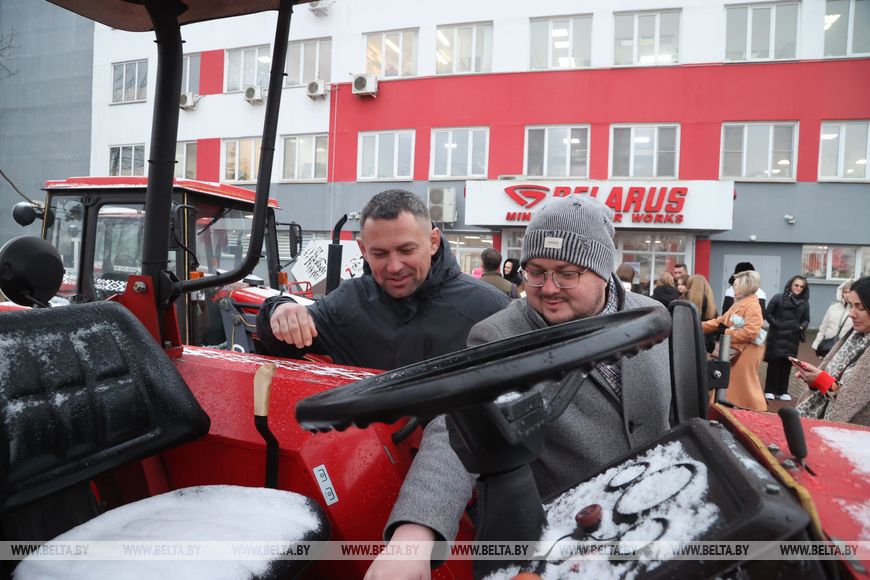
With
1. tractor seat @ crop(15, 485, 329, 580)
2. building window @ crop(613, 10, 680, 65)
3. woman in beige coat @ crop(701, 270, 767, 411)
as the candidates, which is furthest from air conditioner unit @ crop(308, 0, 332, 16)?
tractor seat @ crop(15, 485, 329, 580)

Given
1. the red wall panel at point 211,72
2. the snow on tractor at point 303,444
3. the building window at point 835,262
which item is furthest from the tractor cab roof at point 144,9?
the red wall panel at point 211,72

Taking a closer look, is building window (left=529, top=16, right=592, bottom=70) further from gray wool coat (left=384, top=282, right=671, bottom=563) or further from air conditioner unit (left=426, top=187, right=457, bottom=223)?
gray wool coat (left=384, top=282, right=671, bottom=563)

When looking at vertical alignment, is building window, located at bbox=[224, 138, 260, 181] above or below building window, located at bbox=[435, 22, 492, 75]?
below

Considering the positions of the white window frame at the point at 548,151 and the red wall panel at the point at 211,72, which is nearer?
the white window frame at the point at 548,151

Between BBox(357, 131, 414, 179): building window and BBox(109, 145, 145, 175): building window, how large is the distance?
6398 millimetres

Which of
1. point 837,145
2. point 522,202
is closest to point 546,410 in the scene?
point 522,202

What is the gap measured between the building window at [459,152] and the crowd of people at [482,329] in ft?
41.1

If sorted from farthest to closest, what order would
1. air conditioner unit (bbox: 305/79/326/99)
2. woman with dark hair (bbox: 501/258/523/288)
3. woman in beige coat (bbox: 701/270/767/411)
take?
air conditioner unit (bbox: 305/79/326/99), woman with dark hair (bbox: 501/258/523/288), woman in beige coat (bbox: 701/270/767/411)

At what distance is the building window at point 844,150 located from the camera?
1329cm

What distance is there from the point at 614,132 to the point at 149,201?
14237mm

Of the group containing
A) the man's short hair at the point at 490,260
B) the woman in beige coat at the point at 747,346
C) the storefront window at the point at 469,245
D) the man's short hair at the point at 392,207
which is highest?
the storefront window at the point at 469,245

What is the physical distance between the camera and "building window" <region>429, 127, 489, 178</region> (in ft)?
50.0

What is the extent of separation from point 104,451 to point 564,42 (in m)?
15.3

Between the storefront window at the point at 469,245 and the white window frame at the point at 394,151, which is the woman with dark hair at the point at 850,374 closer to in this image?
the storefront window at the point at 469,245
